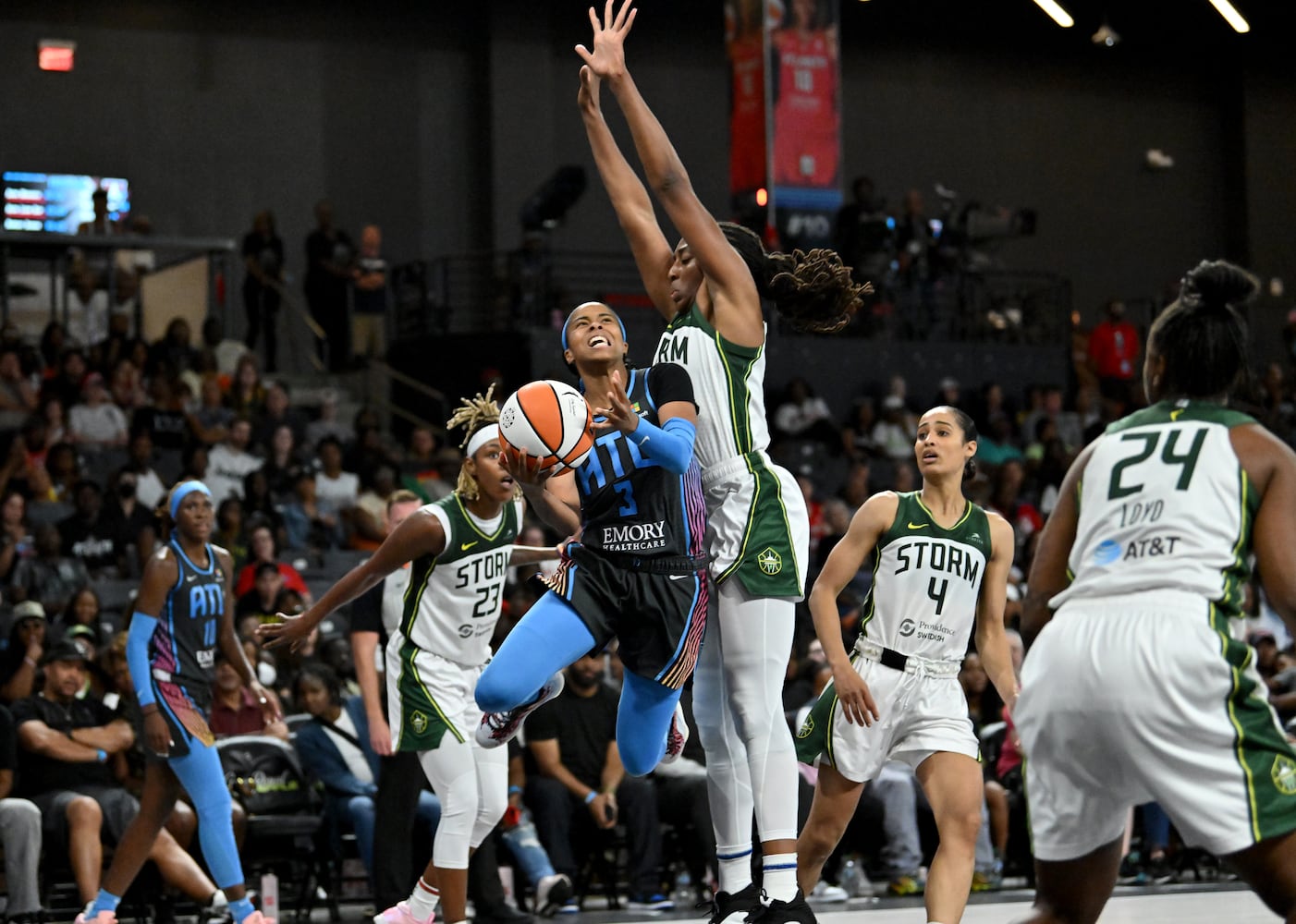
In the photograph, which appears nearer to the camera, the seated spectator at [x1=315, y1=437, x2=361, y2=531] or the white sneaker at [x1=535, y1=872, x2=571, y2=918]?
the white sneaker at [x1=535, y1=872, x2=571, y2=918]

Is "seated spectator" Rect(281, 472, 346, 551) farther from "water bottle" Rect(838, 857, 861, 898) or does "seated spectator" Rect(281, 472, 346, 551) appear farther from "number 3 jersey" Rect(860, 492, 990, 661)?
"number 3 jersey" Rect(860, 492, 990, 661)

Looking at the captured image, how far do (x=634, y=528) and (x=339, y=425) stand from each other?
1174 centimetres

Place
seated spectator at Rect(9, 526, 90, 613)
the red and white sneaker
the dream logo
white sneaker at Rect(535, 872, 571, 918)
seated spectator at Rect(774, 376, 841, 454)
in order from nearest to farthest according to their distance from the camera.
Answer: the dream logo → the red and white sneaker → white sneaker at Rect(535, 872, 571, 918) → seated spectator at Rect(9, 526, 90, 613) → seated spectator at Rect(774, 376, 841, 454)

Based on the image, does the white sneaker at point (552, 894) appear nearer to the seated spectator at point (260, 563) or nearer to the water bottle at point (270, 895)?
the water bottle at point (270, 895)

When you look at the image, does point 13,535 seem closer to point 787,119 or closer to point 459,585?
point 459,585

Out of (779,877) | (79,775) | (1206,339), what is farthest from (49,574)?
(1206,339)

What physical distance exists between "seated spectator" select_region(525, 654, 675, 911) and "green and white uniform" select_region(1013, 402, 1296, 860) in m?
5.59

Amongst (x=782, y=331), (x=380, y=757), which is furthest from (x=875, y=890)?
(x=782, y=331)

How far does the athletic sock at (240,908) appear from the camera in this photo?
273 inches

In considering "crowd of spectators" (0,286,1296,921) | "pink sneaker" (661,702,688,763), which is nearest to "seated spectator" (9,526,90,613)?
"crowd of spectators" (0,286,1296,921)

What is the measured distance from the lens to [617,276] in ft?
67.2

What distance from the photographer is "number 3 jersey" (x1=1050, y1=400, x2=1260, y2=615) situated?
342 cm

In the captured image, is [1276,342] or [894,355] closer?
[894,355]

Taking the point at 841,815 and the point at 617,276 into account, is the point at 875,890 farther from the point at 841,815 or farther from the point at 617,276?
the point at 617,276
